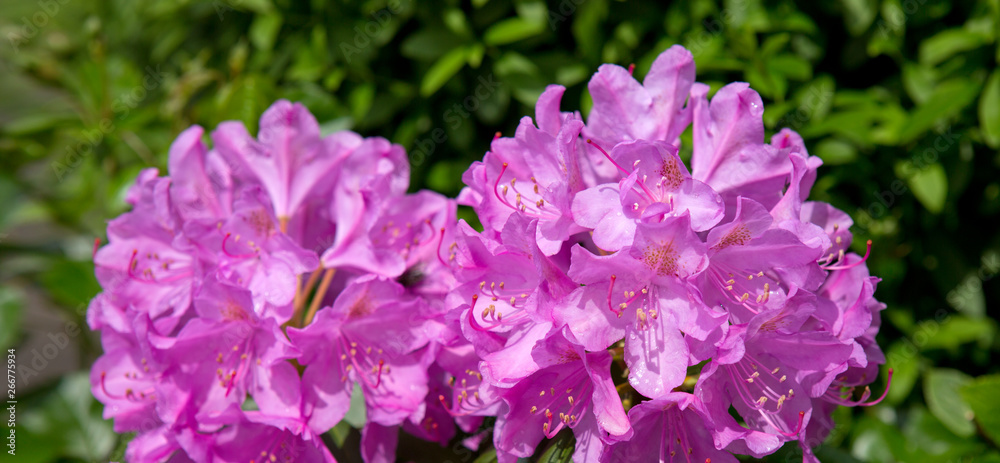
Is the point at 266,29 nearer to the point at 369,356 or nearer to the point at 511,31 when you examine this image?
the point at 511,31

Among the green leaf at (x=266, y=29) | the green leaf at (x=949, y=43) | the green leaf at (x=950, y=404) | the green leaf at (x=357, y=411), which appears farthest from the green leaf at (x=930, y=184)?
the green leaf at (x=266, y=29)

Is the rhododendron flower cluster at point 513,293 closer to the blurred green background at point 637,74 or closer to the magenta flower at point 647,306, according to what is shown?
the magenta flower at point 647,306

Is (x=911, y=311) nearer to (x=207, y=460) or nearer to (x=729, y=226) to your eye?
(x=729, y=226)

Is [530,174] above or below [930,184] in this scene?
above

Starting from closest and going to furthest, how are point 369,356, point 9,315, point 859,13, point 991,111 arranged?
point 369,356 < point 991,111 < point 859,13 < point 9,315

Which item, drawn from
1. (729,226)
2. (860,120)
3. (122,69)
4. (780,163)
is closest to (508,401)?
(729,226)

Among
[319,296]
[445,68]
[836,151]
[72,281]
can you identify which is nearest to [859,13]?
[836,151]

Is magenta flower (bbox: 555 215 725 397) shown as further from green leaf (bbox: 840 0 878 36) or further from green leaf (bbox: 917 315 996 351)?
green leaf (bbox: 917 315 996 351)
